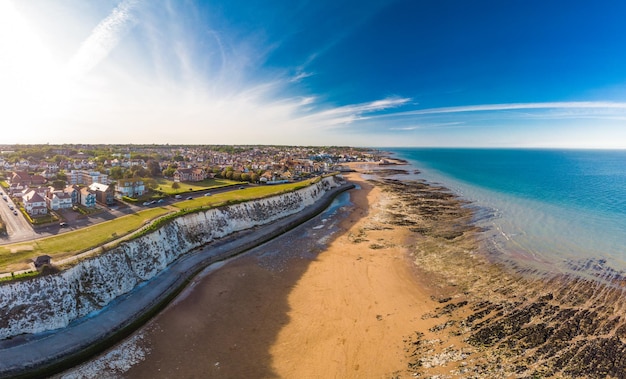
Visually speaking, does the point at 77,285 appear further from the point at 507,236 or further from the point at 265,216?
the point at 507,236

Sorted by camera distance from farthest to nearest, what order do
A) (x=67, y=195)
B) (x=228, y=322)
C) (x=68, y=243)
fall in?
(x=67, y=195) < (x=68, y=243) < (x=228, y=322)

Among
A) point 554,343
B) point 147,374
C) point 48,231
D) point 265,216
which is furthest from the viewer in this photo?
point 265,216

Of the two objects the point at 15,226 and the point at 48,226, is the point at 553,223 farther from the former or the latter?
the point at 15,226

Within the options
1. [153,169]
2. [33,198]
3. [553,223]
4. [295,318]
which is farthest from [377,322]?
[153,169]

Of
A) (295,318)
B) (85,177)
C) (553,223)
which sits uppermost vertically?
(85,177)

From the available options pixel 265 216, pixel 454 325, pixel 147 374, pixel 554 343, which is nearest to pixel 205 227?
pixel 265 216

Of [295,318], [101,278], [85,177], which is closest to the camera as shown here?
[295,318]
